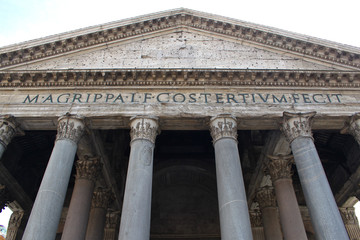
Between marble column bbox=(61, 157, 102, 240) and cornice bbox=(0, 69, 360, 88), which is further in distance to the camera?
cornice bbox=(0, 69, 360, 88)

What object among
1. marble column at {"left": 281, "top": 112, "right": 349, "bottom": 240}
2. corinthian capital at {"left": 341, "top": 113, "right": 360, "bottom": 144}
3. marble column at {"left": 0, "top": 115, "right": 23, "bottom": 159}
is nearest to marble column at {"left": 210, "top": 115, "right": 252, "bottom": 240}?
marble column at {"left": 281, "top": 112, "right": 349, "bottom": 240}

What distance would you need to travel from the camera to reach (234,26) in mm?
11930


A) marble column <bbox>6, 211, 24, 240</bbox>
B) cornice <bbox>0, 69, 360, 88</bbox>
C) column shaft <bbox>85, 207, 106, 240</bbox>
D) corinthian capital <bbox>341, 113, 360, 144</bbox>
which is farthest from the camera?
marble column <bbox>6, 211, 24, 240</bbox>

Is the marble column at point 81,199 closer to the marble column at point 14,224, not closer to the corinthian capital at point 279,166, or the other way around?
the marble column at point 14,224

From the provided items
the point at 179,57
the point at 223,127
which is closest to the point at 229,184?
the point at 223,127

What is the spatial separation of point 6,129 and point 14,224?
627cm

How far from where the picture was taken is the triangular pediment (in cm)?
1106

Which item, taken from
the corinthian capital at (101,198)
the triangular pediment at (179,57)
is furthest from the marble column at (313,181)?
the corinthian capital at (101,198)

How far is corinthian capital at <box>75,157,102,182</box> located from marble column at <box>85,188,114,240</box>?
4.57 ft

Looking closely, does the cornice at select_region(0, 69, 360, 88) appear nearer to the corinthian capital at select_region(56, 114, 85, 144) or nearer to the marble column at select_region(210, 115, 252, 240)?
the corinthian capital at select_region(56, 114, 85, 144)

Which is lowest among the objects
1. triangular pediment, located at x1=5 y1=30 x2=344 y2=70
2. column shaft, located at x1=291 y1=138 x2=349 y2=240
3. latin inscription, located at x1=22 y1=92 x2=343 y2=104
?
column shaft, located at x1=291 y1=138 x2=349 y2=240

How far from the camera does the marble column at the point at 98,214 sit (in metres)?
11.0

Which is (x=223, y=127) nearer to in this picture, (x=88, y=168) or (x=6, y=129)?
(x=88, y=168)

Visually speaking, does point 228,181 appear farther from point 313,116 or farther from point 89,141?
point 89,141
